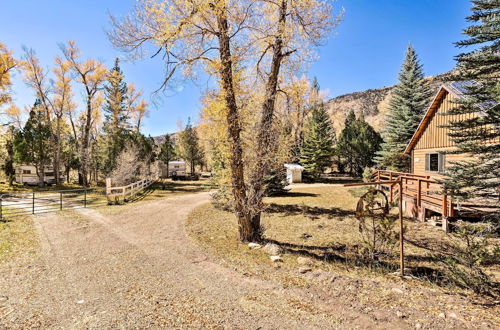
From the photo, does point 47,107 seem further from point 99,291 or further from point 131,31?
point 99,291

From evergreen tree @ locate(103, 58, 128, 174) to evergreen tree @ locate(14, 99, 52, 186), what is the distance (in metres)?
5.20

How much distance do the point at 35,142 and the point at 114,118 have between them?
7609 millimetres

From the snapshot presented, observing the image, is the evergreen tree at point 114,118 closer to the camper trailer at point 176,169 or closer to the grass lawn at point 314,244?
the camper trailer at point 176,169

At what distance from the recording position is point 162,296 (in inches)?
171

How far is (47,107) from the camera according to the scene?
2428 centimetres

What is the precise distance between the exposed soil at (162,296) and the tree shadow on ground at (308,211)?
7708 mm

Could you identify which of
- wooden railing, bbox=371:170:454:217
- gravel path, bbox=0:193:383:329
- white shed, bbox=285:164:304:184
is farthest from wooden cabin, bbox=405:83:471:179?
white shed, bbox=285:164:304:184

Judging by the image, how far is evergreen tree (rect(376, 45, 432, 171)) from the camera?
804 inches

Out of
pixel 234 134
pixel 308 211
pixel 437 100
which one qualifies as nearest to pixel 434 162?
pixel 437 100

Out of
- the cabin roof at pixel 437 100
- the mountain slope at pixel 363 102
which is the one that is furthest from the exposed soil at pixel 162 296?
the mountain slope at pixel 363 102

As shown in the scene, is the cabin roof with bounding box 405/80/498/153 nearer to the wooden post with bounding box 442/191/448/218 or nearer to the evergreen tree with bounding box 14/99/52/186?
the wooden post with bounding box 442/191/448/218

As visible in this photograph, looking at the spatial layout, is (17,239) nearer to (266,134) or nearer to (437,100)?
(266,134)

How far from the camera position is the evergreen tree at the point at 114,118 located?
2677 centimetres

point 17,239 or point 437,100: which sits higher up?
point 437,100
